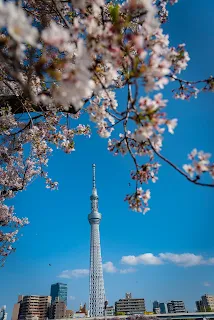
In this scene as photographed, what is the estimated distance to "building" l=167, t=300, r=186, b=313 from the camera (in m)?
129

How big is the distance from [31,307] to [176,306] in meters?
72.4

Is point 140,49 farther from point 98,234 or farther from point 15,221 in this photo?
point 98,234

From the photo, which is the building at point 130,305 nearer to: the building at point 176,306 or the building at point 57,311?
the building at point 57,311

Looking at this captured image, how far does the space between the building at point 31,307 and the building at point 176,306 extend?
199 ft

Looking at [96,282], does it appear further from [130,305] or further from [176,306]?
[176,306]

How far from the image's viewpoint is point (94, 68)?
2.09 metres

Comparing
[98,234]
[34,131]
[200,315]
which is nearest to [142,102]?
[34,131]

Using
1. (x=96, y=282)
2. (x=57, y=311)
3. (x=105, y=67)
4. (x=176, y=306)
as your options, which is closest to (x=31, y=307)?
(x=57, y=311)

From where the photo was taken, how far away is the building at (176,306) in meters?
129

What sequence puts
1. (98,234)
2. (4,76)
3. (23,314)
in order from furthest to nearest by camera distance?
(23,314)
(98,234)
(4,76)

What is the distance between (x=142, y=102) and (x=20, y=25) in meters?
0.96

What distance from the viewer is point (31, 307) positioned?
124 meters

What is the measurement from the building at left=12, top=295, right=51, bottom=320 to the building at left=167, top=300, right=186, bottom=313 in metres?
60.8

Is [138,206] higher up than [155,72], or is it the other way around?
[155,72]
